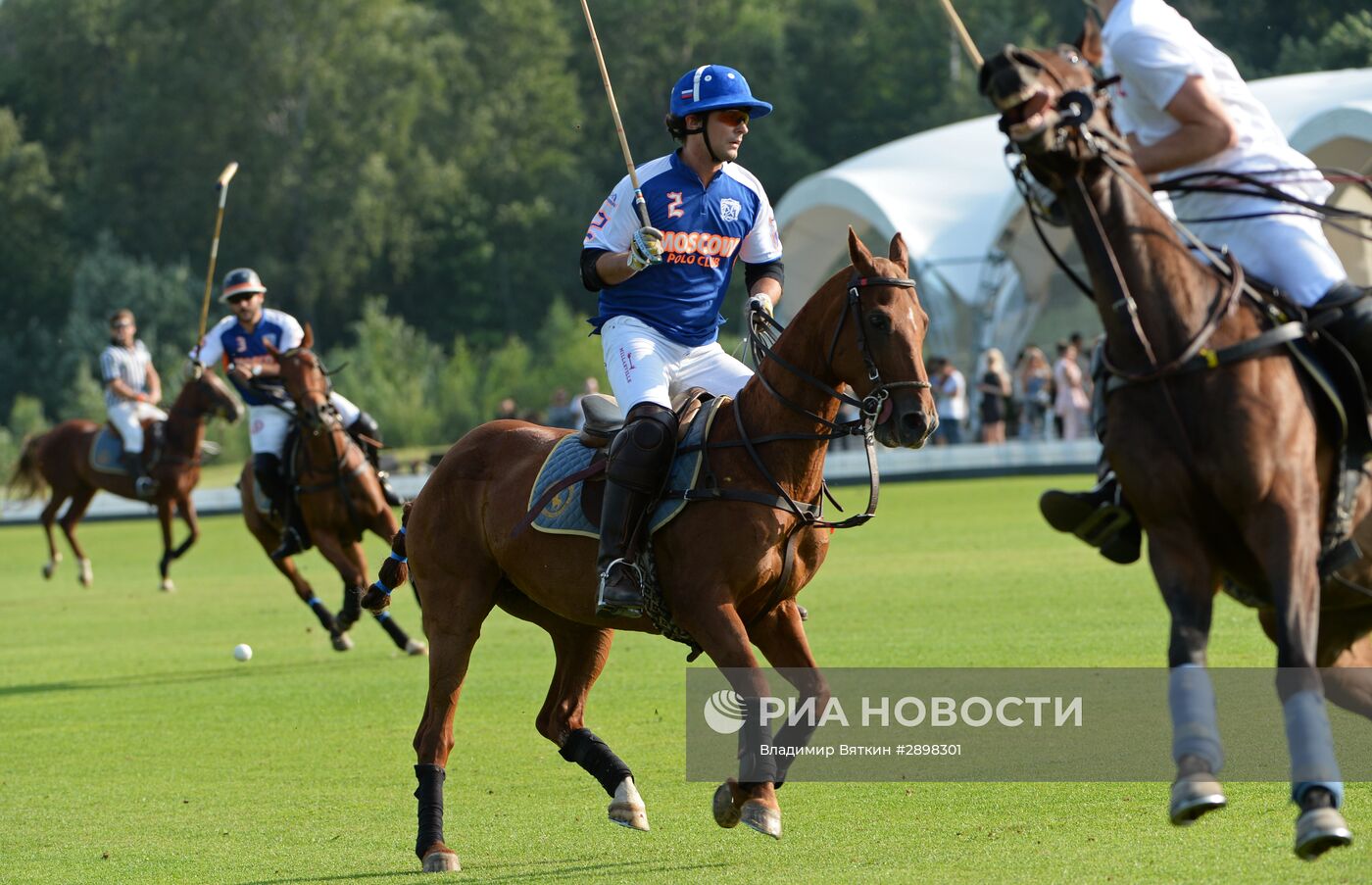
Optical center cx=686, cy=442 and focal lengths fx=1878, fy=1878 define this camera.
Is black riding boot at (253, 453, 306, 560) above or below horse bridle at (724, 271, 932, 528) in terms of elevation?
below

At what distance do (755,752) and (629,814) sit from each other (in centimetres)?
99

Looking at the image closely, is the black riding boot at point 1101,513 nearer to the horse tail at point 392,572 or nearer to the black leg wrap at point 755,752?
the black leg wrap at point 755,752

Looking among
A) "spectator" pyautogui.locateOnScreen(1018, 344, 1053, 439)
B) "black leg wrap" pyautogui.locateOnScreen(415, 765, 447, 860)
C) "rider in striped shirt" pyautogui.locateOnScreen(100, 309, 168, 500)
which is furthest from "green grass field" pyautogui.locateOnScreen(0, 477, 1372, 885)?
"spectator" pyautogui.locateOnScreen(1018, 344, 1053, 439)

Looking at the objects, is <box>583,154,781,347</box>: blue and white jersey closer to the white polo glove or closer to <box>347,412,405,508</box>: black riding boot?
the white polo glove

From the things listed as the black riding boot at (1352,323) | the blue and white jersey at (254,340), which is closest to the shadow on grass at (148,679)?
the blue and white jersey at (254,340)

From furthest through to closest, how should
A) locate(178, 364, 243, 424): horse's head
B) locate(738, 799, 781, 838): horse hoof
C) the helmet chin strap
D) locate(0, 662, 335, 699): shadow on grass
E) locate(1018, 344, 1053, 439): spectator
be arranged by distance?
locate(1018, 344, 1053, 439): spectator, locate(178, 364, 243, 424): horse's head, locate(0, 662, 335, 699): shadow on grass, the helmet chin strap, locate(738, 799, 781, 838): horse hoof

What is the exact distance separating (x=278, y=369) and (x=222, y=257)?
53638 mm

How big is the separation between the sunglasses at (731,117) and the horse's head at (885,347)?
0.96 m

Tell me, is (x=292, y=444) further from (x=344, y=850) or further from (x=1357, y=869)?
(x=1357, y=869)

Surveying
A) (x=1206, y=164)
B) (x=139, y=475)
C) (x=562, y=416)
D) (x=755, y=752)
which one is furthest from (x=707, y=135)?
(x=562, y=416)

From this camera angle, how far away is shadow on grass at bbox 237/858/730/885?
6.86m

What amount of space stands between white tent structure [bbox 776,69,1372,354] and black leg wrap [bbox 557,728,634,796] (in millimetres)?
28641

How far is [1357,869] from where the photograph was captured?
6039 millimetres

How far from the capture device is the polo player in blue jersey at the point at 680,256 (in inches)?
303
